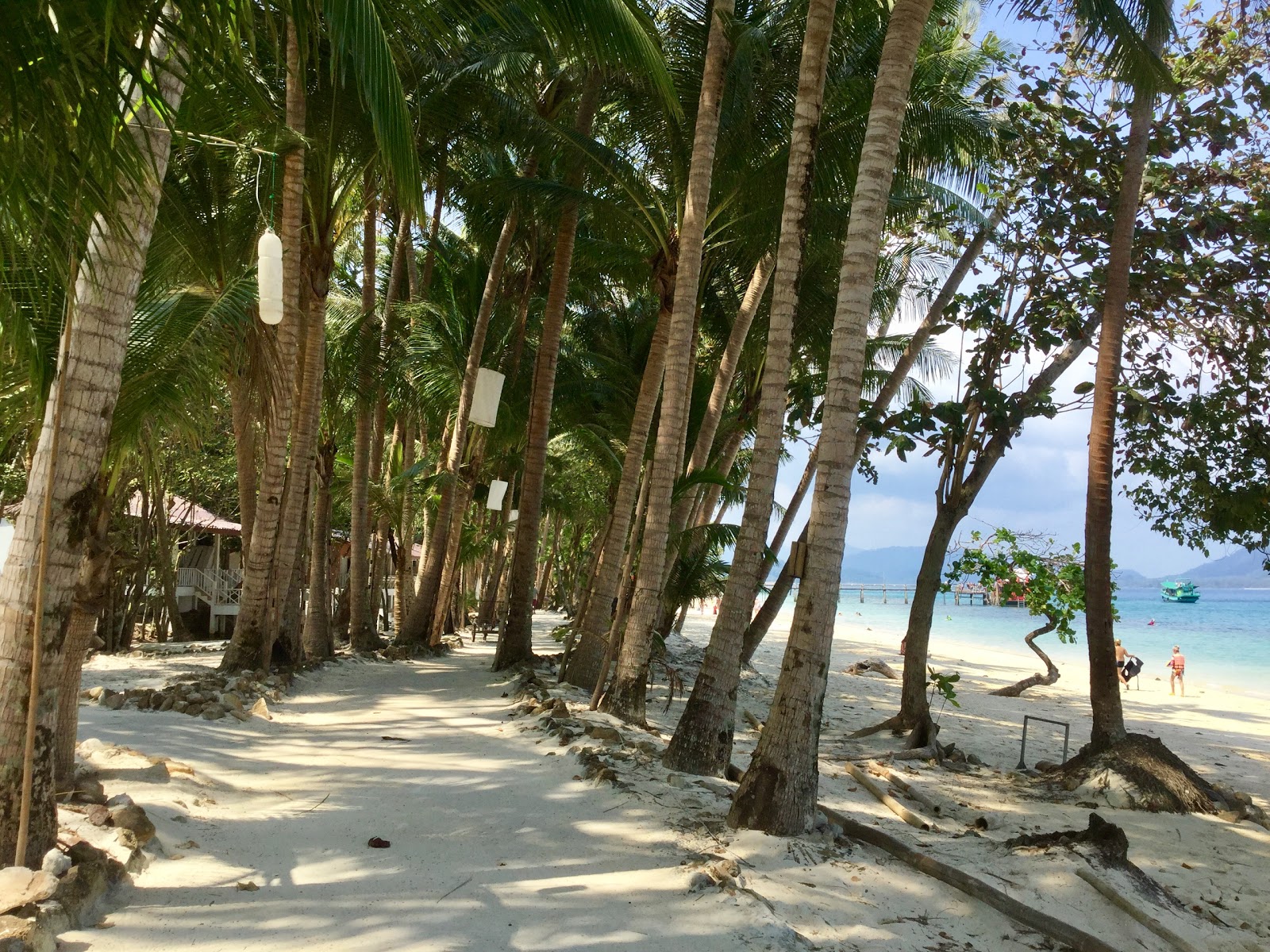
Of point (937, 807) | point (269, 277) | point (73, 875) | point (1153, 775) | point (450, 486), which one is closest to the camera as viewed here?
point (73, 875)

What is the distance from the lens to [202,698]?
325 inches

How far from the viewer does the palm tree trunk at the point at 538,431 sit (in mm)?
11680

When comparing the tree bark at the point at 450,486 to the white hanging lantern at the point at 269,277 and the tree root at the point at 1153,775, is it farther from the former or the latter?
the white hanging lantern at the point at 269,277

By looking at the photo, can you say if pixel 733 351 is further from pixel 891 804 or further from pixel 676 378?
pixel 891 804

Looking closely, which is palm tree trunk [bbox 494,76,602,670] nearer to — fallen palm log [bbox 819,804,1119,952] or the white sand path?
the white sand path

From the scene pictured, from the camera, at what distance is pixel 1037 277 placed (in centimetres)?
1094

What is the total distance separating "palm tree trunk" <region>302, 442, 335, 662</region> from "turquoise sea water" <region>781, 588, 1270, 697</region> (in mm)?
23713

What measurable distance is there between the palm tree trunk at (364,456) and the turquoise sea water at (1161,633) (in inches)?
900

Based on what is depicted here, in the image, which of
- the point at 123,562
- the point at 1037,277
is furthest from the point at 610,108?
the point at 123,562

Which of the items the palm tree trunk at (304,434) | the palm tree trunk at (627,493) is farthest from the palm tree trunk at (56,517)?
the palm tree trunk at (304,434)

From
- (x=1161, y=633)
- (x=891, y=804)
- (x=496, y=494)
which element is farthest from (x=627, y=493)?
(x=1161, y=633)

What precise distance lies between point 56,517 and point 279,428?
19.5 feet

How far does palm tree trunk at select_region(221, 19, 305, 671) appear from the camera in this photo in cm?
907

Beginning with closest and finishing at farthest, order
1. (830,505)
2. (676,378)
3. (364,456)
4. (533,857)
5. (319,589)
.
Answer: (533,857)
(830,505)
(676,378)
(319,589)
(364,456)
